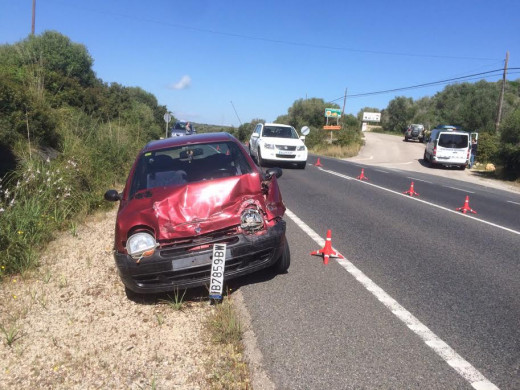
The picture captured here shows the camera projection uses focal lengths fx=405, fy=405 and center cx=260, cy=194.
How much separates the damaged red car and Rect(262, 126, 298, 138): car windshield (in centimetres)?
1306

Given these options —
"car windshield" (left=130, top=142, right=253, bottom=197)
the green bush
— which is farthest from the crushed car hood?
the green bush

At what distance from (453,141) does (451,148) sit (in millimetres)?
496

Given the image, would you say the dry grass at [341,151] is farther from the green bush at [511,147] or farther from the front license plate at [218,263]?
the front license plate at [218,263]

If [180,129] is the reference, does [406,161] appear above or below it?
below

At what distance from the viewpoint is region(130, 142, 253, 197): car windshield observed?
4664 millimetres

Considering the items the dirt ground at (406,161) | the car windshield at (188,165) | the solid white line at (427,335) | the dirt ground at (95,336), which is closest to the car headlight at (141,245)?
the dirt ground at (95,336)

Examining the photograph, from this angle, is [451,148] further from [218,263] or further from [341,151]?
[218,263]

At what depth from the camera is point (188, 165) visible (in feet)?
16.1

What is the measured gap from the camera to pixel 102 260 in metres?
5.17

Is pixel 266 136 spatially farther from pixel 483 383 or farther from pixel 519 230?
pixel 483 383


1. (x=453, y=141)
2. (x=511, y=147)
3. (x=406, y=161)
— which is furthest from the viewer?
(x=406, y=161)

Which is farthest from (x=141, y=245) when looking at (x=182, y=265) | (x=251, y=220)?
(x=251, y=220)

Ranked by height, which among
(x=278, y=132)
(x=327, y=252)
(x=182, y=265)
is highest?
(x=278, y=132)

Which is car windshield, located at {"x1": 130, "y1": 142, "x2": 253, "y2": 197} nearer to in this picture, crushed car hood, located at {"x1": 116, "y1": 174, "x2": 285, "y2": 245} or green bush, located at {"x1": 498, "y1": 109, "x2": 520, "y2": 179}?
crushed car hood, located at {"x1": 116, "y1": 174, "x2": 285, "y2": 245}
